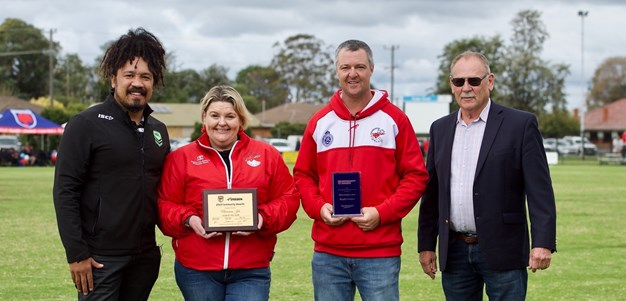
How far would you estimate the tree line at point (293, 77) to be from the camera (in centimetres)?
8350

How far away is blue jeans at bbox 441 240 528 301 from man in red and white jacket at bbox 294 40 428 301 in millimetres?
414

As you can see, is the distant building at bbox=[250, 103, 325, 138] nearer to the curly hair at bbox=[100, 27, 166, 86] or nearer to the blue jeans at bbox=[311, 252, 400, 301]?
the curly hair at bbox=[100, 27, 166, 86]

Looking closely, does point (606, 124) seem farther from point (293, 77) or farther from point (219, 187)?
point (219, 187)

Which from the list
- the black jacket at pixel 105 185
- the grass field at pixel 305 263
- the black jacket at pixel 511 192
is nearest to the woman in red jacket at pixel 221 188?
the black jacket at pixel 105 185

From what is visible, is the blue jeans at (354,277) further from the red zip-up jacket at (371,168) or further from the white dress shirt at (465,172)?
the white dress shirt at (465,172)

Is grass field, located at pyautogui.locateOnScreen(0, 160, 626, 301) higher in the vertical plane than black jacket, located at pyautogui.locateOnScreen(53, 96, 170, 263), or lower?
lower

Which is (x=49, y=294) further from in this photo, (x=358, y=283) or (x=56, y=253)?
(x=358, y=283)

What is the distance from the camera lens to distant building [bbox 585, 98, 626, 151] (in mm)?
94125

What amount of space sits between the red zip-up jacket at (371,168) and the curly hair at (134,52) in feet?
3.92

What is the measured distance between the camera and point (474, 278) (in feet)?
20.1

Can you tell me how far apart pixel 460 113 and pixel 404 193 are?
2.59 ft

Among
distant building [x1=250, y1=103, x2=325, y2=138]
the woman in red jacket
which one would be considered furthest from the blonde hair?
distant building [x1=250, y1=103, x2=325, y2=138]

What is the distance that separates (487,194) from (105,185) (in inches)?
99.3

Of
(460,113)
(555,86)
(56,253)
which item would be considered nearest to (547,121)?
(555,86)
